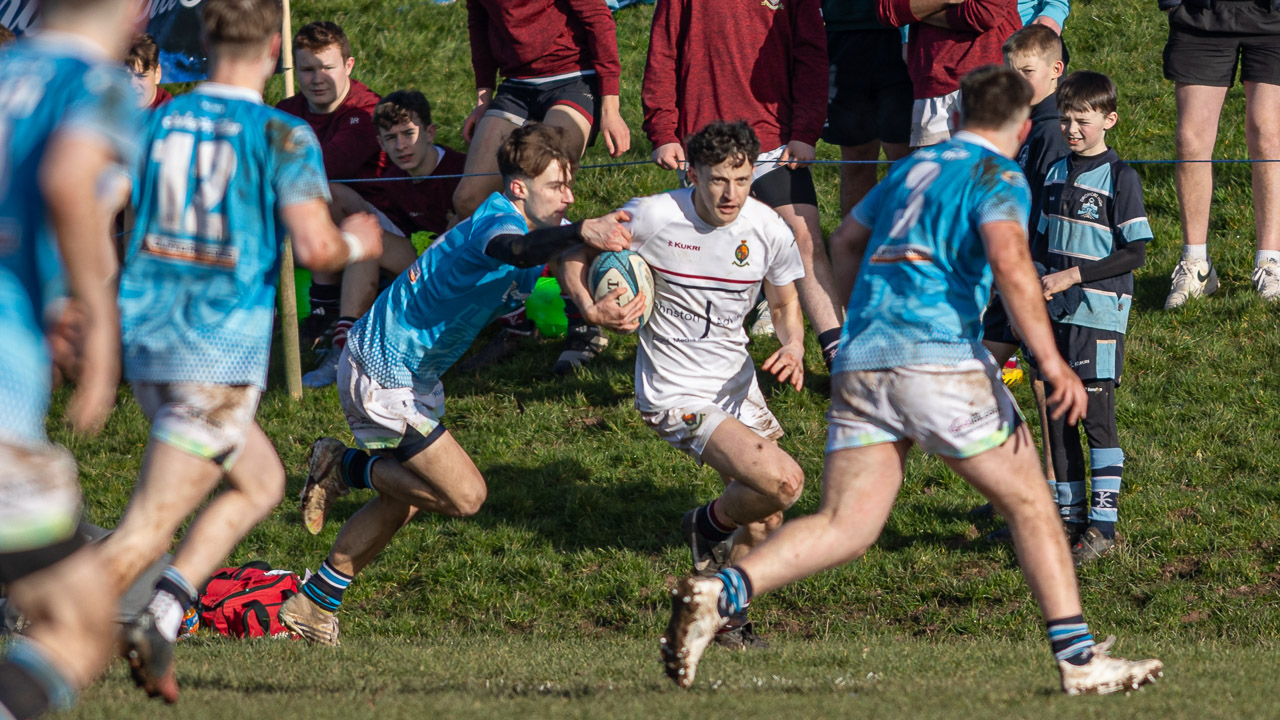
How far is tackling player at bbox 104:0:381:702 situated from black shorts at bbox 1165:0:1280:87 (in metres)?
6.28

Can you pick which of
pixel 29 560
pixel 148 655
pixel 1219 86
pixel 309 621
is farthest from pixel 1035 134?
pixel 29 560

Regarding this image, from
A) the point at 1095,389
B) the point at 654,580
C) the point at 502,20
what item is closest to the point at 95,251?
the point at 654,580

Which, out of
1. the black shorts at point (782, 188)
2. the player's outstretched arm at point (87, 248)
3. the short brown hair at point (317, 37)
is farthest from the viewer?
the short brown hair at point (317, 37)

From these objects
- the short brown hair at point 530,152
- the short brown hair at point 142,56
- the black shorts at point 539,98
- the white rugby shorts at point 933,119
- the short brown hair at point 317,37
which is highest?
the short brown hair at point 142,56

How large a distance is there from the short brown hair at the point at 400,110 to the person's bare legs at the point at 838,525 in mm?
5567

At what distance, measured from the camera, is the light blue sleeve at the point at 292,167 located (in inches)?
166

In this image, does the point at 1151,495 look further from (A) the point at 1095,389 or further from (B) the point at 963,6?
(B) the point at 963,6

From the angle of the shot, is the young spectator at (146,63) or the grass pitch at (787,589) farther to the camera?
the young spectator at (146,63)

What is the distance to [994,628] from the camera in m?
6.81

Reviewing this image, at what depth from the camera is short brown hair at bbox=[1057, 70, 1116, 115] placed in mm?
6789

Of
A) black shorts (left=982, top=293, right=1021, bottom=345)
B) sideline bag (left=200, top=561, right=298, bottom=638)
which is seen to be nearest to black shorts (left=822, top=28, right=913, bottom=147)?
black shorts (left=982, top=293, right=1021, bottom=345)

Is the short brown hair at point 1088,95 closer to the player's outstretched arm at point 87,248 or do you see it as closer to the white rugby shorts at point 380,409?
the white rugby shorts at point 380,409

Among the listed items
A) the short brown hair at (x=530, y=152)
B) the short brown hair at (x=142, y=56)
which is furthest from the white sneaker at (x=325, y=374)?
the short brown hair at (x=530, y=152)

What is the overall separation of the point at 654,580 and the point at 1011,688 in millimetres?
3080
